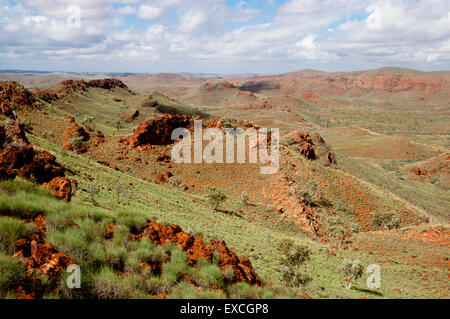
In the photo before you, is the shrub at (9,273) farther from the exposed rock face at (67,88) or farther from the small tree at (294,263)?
the exposed rock face at (67,88)

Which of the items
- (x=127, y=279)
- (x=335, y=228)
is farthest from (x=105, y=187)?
(x=335, y=228)

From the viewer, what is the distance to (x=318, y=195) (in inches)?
1078

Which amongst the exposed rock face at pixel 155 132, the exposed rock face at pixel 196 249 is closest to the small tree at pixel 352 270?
the exposed rock face at pixel 196 249

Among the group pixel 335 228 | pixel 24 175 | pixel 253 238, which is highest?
pixel 24 175

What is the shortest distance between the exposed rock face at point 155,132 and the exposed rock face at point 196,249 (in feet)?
86.4

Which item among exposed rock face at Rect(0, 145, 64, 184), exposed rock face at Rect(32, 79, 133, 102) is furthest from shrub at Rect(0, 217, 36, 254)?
exposed rock face at Rect(32, 79, 133, 102)

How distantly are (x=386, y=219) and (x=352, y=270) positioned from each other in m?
15.4

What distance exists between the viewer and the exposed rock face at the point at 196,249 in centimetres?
661

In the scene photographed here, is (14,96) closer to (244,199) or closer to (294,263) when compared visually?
(244,199)

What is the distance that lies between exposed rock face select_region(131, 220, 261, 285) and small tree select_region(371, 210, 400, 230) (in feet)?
75.9

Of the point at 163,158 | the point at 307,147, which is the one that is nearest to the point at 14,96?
the point at 163,158
